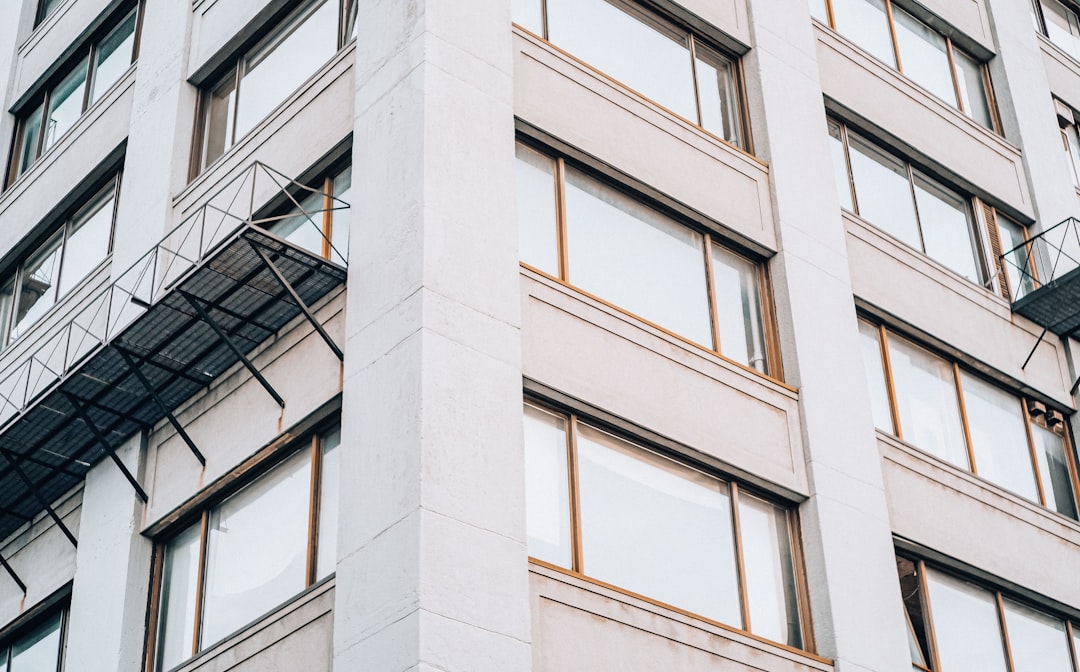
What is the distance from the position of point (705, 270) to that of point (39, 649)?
11700mm

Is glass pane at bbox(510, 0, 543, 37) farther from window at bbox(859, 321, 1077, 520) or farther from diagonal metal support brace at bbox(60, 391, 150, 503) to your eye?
diagonal metal support brace at bbox(60, 391, 150, 503)

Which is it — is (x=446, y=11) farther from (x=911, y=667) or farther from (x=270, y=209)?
(x=911, y=667)

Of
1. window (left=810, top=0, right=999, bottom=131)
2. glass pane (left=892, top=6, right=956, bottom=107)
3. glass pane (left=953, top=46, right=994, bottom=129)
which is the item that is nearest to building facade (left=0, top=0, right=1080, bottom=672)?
window (left=810, top=0, right=999, bottom=131)

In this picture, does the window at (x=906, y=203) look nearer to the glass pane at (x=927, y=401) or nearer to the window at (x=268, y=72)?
the glass pane at (x=927, y=401)

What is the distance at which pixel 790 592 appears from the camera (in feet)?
67.6

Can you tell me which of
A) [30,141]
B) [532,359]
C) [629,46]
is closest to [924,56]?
[629,46]

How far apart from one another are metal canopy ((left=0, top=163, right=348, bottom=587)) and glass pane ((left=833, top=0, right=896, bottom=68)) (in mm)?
11826

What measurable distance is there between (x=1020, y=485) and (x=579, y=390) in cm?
1009

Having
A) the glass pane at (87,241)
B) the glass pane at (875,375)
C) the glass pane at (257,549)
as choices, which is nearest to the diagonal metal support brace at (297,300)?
the glass pane at (257,549)

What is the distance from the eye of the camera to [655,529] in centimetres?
1964

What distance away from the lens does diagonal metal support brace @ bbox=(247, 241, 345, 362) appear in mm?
18688

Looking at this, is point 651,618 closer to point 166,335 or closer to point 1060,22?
point 166,335

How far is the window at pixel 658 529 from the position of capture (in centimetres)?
1862

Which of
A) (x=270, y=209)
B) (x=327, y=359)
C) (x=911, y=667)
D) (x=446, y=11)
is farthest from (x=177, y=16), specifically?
(x=911, y=667)
